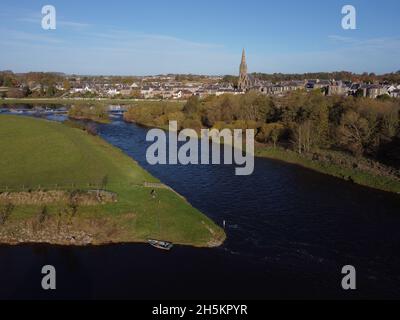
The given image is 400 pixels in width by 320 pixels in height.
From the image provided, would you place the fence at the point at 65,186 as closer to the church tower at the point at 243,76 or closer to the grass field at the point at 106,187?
the grass field at the point at 106,187

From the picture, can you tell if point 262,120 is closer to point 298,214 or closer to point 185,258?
point 298,214

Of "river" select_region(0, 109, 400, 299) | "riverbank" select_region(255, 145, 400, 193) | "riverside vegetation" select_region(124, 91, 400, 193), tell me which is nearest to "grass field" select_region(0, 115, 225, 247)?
"river" select_region(0, 109, 400, 299)

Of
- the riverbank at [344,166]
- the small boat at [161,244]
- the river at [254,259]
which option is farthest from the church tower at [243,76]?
the small boat at [161,244]

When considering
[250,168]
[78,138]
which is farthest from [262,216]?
[78,138]

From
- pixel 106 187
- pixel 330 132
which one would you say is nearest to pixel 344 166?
pixel 330 132

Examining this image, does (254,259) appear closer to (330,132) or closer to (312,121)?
(330,132)

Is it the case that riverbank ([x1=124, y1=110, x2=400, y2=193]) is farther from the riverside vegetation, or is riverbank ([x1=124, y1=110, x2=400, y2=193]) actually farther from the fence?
the fence
